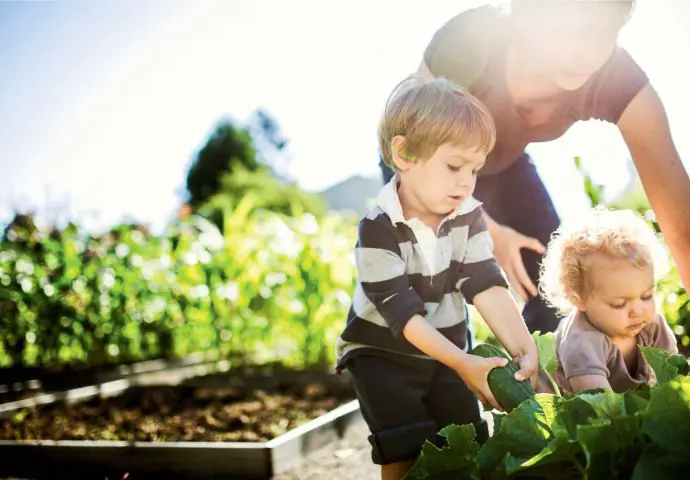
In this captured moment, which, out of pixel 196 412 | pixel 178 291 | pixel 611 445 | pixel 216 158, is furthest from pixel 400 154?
pixel 216 158

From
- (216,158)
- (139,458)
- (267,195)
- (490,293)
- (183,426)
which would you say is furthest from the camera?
(216,158)

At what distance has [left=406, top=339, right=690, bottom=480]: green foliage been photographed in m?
1.02

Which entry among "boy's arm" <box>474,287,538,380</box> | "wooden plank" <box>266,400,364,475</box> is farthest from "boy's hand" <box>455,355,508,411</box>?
"wooden plank" <box>266,400,364,475</box>

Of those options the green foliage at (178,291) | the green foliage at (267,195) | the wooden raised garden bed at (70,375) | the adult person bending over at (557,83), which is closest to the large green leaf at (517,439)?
the adult person bending over at (557,83)

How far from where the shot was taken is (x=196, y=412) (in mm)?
4133

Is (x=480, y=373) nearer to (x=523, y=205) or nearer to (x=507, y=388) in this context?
(x=507, y=388)

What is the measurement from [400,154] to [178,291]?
14.3 feet

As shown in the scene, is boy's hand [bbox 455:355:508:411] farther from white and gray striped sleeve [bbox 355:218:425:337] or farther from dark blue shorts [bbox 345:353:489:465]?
dark blue shorts [bbox 345:353:489:465]

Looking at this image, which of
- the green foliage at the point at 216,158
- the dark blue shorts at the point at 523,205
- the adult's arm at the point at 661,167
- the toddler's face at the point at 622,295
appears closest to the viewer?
the toddler's face at the point at 622,295

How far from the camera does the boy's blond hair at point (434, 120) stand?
1827mm

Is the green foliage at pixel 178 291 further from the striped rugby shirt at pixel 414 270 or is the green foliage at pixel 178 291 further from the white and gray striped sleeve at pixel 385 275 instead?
the white and gray striped sleeve at pixel 385 275

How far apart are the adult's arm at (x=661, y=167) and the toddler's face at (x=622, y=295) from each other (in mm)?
245

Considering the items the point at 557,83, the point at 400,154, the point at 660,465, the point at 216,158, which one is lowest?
the point at 660,465

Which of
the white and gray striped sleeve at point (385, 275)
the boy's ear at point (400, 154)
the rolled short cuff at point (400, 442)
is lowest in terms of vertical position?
the rolled short cuff at point (400, 442)
